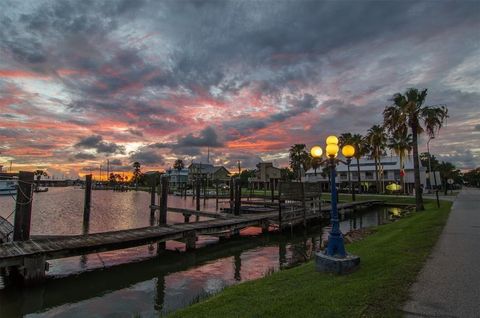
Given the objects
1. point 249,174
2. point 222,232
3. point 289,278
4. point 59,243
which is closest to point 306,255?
point 222,232

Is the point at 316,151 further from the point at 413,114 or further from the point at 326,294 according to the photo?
the point at 413,114

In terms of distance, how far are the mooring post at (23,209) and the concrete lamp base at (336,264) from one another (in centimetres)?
1235

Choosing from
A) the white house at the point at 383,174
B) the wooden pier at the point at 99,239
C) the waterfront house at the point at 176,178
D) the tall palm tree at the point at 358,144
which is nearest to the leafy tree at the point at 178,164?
the waterfront house at the point at 176,178

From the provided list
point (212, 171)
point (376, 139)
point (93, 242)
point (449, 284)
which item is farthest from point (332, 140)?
point (212, 171)

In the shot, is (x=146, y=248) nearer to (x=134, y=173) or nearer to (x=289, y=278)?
(x=289, y=278)

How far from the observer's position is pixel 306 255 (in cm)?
1772

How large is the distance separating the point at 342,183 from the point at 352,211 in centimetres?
4634

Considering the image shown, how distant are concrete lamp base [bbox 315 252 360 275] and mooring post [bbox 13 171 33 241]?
12.3 meters

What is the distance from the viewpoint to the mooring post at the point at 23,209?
13.6 m

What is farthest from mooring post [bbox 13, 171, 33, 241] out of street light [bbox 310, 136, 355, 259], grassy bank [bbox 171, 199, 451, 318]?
street light [bbox 310, 136, 355, 259]

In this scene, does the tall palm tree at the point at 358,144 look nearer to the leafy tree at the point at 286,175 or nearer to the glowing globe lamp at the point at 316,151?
the leafy tree at the point at 286,175

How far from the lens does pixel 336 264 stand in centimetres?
848

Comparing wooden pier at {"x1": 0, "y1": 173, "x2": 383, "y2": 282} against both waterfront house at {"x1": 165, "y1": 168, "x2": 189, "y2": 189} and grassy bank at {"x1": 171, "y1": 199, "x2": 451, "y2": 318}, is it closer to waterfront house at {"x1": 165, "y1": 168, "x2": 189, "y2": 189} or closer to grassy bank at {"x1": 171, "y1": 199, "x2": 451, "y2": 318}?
grassy bank at {"x1": 171, "y1": 199, "x2": 451, "y2": 318}

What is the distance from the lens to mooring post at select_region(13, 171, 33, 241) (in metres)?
13.6
